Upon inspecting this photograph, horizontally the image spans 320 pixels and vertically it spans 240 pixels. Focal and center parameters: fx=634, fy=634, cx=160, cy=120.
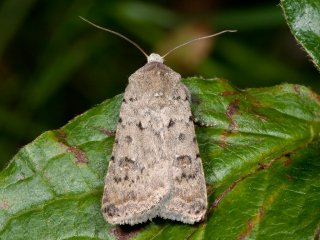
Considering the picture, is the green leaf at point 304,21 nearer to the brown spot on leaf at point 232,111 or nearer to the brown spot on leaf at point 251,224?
the brown spot on leaf at point 232,111

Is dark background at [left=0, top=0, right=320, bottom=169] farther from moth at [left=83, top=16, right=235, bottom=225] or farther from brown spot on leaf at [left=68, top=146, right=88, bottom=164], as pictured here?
brown spot on leaf at [left=68, top=146, right=88, bottom=164]

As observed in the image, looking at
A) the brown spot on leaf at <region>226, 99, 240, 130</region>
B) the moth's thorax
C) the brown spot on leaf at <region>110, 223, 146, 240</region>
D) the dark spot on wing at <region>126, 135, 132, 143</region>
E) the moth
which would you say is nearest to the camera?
the brown spot on leaf at <region>110, 223, 146, 240</region>

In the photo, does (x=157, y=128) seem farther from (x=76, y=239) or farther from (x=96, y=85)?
(x=96, y=85)

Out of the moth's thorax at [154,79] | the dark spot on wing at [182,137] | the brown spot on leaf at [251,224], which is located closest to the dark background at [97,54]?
the moth's thorax at [154,79]

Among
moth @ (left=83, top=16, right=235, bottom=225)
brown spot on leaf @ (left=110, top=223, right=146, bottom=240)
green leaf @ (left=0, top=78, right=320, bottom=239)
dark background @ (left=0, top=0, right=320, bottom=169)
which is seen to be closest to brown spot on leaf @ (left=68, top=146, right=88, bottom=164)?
green leaf @ (left=0, top=78, right=320, bottom=239)

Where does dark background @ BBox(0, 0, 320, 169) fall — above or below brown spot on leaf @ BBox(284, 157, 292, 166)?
above

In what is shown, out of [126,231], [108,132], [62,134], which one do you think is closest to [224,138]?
[108,132]

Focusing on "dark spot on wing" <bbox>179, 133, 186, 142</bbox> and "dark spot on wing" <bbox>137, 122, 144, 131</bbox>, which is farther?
"dark spot on wing" <bbox>137, 122, 144, 131</bbox>

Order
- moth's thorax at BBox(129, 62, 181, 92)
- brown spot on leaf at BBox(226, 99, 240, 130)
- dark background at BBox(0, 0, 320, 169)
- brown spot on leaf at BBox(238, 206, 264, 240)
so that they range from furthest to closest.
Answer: dark background at BBox(0, 0, 320, 169) < moth's thorax at BBox(129, 62, 181, 92) < brown spot on leaf at BBox(226, 99, 240, 130) < brown spot on leaf at BBox(238, 206, 264, 240)
